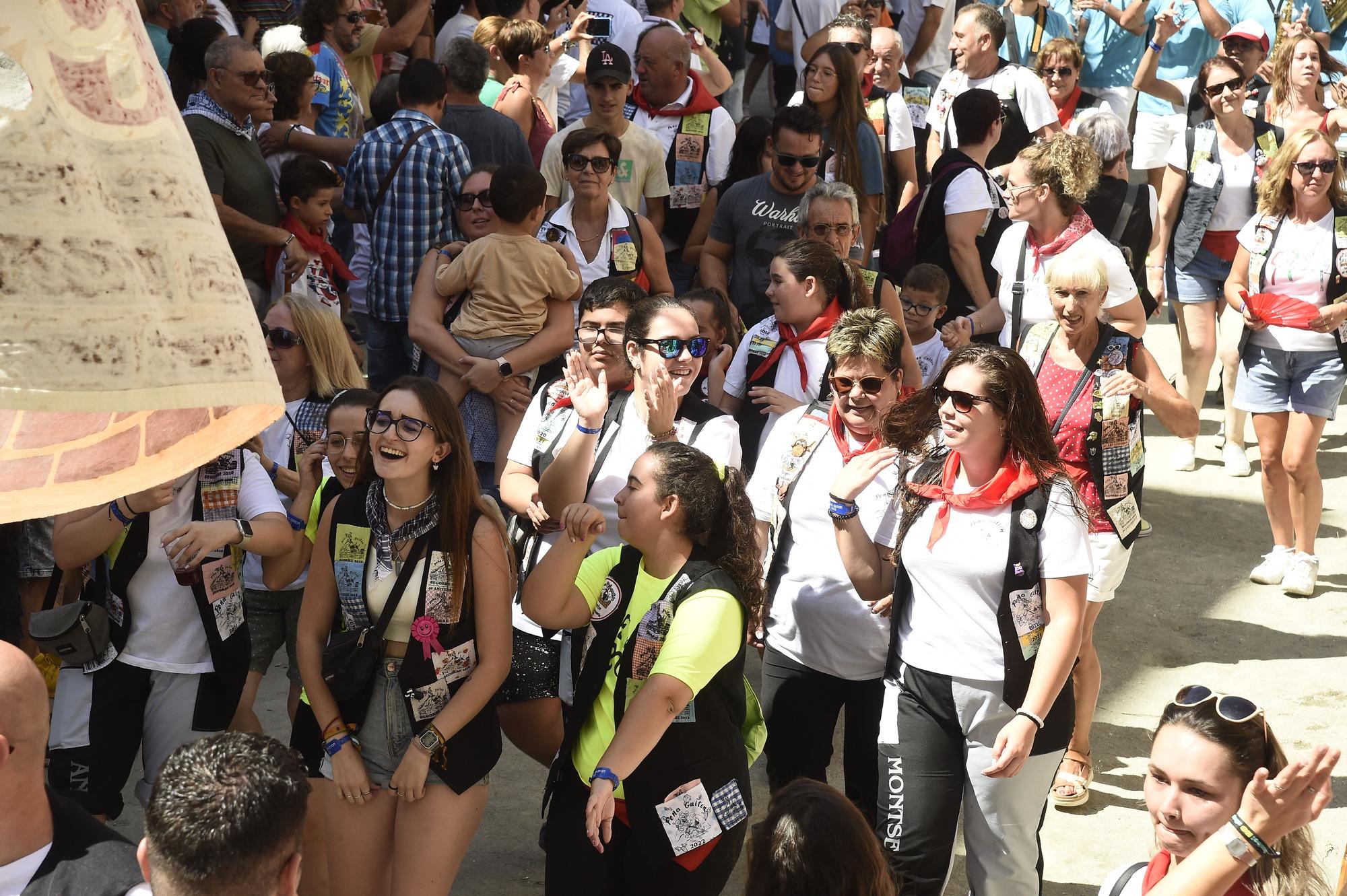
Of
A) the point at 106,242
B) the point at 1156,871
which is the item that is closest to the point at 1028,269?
the point at 1156,871

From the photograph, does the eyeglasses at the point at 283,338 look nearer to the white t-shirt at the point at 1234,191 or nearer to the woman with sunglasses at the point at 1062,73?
the white t-shirt at the point at 1234,191

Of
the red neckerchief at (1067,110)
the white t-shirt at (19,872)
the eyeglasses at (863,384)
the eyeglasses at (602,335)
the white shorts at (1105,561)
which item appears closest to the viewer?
the white t-shirt at (19,872)

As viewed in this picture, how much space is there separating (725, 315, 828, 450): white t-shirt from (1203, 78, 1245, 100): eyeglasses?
161 inches

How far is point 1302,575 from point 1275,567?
0.61 ft

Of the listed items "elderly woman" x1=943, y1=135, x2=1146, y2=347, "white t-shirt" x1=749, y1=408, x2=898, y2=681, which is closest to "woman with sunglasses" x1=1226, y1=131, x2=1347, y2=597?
"elderly woman" x1=943, y1=135, x2=1146, y2=347

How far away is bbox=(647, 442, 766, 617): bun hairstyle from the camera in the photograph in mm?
3613

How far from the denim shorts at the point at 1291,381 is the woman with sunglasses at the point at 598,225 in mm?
3035

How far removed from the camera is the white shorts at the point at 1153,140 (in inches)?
387

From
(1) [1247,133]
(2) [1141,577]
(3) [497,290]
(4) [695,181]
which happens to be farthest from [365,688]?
(1) [1247,133]

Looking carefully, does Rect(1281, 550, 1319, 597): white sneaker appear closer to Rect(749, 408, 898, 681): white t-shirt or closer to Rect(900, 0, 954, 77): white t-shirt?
Rect(749, 408, 898, 681): white t-shirt

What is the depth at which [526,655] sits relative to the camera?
4.44 metres

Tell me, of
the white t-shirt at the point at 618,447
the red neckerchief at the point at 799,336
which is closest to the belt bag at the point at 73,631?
the white t-shirt at the point at 618,447

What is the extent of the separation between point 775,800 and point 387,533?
4.73 feet

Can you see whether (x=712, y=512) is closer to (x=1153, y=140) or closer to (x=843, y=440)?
(x=843, y=440)
